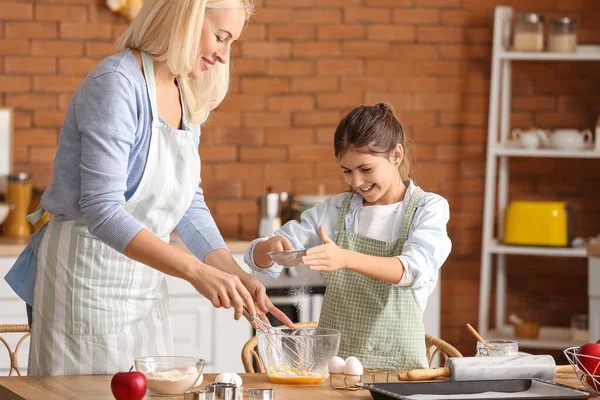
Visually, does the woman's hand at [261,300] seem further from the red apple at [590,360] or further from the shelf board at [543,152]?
the shelf board at [543,152]

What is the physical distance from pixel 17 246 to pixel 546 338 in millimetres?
2334

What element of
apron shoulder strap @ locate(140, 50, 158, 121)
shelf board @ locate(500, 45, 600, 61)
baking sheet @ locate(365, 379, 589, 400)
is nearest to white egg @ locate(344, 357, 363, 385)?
baking sheet @ locate(365, 379, 589, 400)

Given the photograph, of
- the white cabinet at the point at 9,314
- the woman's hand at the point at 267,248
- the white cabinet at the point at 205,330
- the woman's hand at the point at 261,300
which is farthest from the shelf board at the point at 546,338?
→ the woman's hand at the point at 261,300

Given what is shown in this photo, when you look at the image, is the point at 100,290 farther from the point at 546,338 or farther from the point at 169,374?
the point at 546,338

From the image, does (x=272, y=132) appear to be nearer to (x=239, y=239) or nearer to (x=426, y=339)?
(x=239, y=239)

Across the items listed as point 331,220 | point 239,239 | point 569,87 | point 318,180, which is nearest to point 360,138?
point 331,220

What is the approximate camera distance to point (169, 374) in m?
1.76

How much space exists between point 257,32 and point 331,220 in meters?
2.23

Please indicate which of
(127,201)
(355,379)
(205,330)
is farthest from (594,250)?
(127,201)

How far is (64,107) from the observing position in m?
4.36

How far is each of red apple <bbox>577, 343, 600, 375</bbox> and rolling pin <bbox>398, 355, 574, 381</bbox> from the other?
53 mm

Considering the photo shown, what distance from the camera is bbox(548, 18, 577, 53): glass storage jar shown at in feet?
14.5

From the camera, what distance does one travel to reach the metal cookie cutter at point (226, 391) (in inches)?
68.3

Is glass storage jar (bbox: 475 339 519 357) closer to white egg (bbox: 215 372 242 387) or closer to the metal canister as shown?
white egg (bbox: 215 372 242 387)
